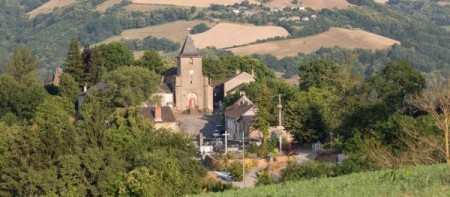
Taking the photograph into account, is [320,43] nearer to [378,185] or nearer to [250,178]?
[250,178]

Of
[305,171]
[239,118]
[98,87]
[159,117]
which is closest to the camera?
[305,171]

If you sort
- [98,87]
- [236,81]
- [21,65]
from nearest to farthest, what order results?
[98,87]
[236,81]
[21,65]

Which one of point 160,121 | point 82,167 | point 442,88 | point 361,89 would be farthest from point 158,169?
point 160,121

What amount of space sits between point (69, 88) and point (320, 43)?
104 m

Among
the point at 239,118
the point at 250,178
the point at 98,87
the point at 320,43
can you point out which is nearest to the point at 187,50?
the point at 98,87

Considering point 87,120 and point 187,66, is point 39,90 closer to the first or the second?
point 187,66

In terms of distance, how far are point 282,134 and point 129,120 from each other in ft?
27.2

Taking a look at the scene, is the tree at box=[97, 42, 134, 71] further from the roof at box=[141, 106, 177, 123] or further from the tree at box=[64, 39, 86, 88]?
the roof at box=[141, 106, 177, 123]

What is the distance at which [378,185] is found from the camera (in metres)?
25.3

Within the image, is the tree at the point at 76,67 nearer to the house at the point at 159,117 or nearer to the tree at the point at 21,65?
the tree at the point at 21,65

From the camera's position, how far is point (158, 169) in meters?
43.2

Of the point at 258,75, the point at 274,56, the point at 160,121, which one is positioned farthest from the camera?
the point at 274,56

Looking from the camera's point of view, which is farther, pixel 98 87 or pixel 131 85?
pixel 98 87

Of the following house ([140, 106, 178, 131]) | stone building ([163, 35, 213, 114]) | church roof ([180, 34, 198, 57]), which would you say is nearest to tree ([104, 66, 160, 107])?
house ([140, 106, 178, 131])
